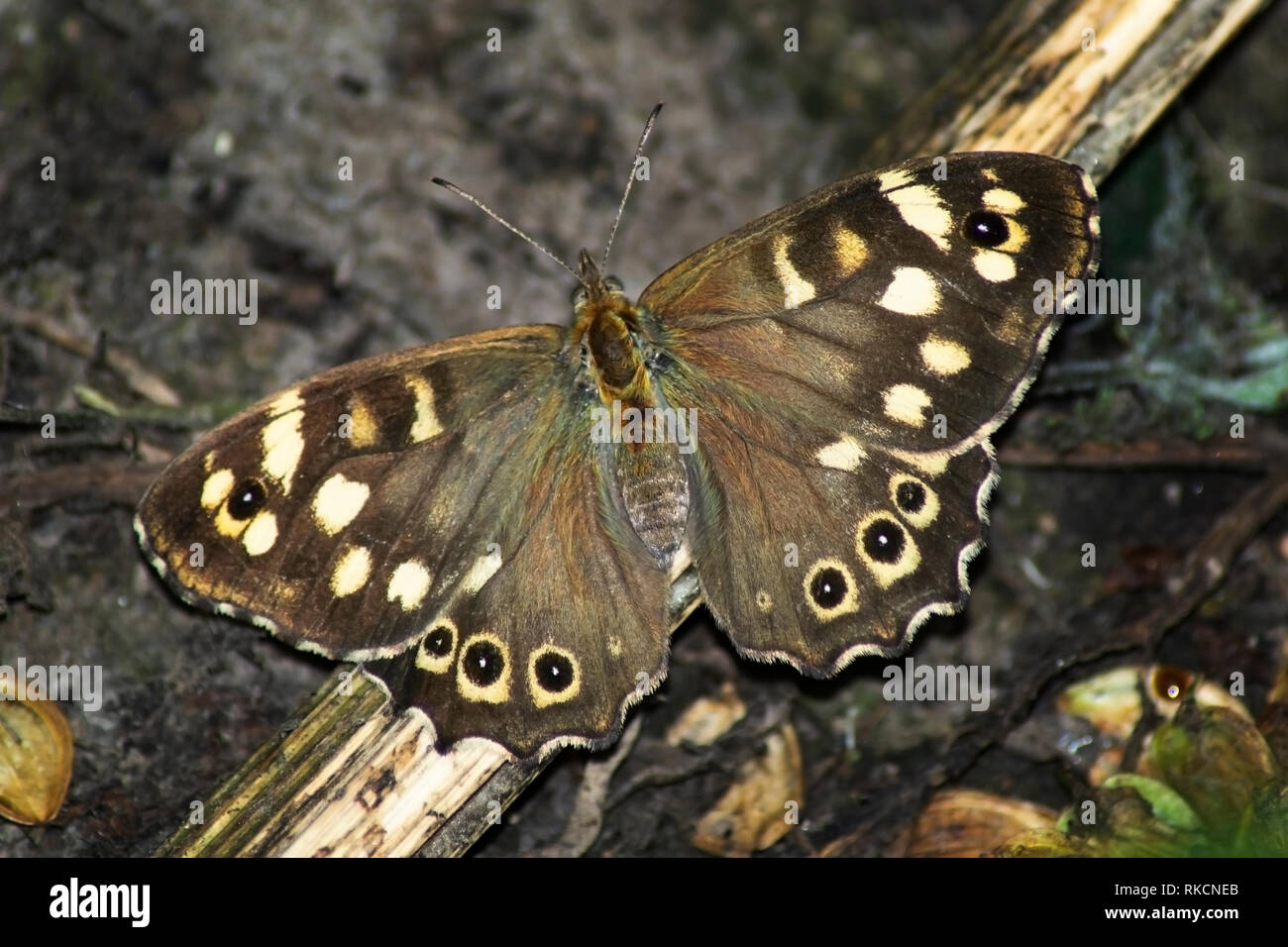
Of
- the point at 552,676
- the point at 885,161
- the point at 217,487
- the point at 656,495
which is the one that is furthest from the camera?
the point at 885,161

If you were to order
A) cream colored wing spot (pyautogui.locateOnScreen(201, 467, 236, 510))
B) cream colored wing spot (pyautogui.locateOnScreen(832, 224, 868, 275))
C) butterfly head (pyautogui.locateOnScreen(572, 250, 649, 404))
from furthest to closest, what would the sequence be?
butterfly head (pyautogui.locateOnScreen(572, 250, 649, 404)) → cream colored wing spot (pyautogui.locateOnScreen(832, 224, 868, 275)) → cream colored wing spot (pyautogui.locateOnScreen(201, 467, 236, 510))

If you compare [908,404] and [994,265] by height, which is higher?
[994,265]

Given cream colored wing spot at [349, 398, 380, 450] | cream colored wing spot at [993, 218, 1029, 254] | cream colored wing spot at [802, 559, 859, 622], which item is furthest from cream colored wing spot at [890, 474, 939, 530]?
cream colored wing spot at [349, 398, 380, 450]

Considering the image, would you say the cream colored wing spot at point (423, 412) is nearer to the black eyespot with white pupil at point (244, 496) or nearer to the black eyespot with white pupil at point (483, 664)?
the black eyespot with white pupil at point (244, 496)

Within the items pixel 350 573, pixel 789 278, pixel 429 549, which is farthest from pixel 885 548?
pixel 350 573

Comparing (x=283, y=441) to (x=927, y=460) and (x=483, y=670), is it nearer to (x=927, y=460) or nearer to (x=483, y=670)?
(x=483, y=670)

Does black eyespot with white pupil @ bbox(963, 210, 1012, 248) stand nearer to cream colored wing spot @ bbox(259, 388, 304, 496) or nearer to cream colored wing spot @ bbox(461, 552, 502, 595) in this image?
cream colored wing spot @ bbox(461, 552, 502, 595)

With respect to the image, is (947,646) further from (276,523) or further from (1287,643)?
(276,523)
